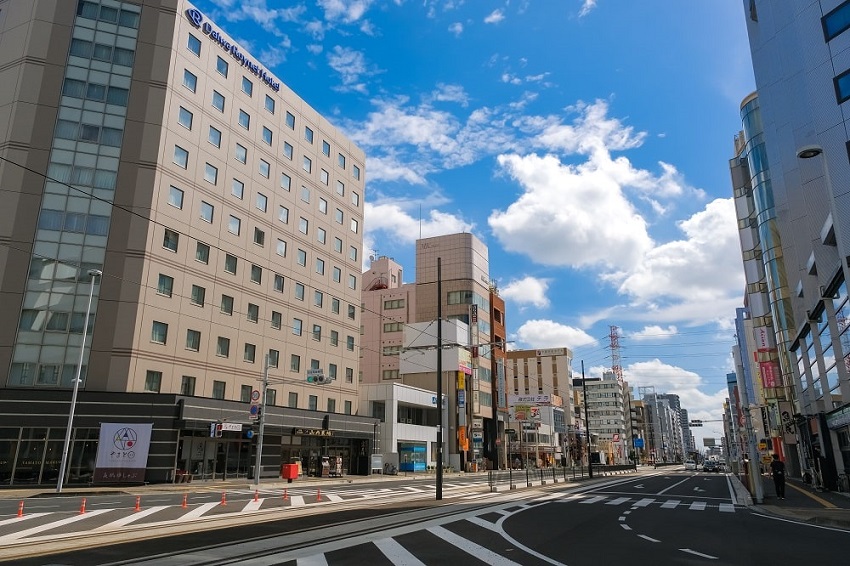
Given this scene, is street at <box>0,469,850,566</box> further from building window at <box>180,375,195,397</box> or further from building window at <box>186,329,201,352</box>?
building window at <box>186,329,201,352</box>

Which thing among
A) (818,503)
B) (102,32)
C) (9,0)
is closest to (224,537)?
(818,503)

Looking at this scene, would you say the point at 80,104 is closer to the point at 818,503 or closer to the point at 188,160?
the point at 188,160

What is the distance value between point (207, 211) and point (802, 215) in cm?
4410

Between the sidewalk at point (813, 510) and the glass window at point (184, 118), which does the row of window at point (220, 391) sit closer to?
the glass window at point (184, 118)

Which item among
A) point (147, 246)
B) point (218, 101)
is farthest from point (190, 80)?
point (147, 246)

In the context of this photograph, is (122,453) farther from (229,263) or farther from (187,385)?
(229,263)

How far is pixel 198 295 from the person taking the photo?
4097 centimetres

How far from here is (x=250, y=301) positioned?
4550cm

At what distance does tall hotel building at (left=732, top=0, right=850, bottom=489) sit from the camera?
2759 cm

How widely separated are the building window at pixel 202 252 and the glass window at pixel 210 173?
5253mm

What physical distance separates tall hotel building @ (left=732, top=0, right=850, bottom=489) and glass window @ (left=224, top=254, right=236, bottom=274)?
124 feet

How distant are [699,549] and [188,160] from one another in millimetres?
40648

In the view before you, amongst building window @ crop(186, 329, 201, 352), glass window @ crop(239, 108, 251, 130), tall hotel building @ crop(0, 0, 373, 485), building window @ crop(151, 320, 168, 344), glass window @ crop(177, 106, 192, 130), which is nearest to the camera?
tall hotel building @ crop(0, 0, 373, 485)

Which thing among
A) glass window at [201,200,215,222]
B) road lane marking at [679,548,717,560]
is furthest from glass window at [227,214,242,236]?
road lane marking at [679,548,717,560]
